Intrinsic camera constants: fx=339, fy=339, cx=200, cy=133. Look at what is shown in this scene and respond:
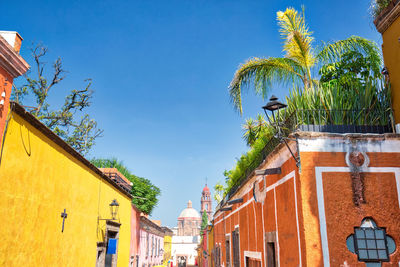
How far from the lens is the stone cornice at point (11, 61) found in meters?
4.94

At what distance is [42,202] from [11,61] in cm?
264

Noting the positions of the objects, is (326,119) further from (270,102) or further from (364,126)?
(270,102)

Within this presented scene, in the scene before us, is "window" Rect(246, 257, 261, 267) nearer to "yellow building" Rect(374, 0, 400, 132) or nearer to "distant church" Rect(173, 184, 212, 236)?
"yellow building" Rect(374, 0, 400, 132)

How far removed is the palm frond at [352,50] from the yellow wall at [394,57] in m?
1.10

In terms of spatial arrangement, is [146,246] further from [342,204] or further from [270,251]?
[342,204]

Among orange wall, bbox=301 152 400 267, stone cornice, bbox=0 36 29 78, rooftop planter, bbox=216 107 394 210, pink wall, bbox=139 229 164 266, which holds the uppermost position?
stone cornice, bbox=0 36 29 78

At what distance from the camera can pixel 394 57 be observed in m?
6.86

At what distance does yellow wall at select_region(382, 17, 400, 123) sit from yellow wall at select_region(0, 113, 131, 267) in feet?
22.2

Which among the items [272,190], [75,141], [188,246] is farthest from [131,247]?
[188,246]

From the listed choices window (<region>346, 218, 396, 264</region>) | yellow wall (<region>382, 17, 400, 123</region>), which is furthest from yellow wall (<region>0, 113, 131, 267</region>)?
yellow wall (<region>382, 17, 400, 123</region>)

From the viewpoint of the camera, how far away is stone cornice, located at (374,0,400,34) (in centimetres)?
673

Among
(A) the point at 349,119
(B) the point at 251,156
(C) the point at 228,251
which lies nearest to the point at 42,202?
(A) the point at 349,119

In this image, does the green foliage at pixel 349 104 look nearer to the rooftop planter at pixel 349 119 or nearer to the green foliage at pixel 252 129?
the rooftop planter at pixel 349 119

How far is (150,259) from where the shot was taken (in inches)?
938
